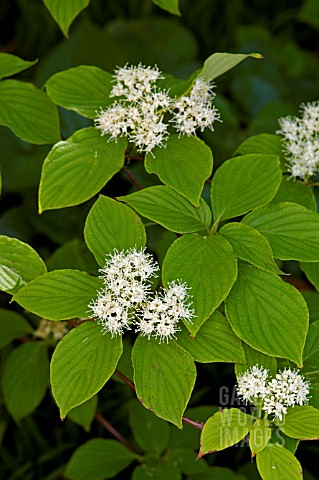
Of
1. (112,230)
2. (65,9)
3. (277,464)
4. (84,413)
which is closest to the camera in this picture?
(277,464)

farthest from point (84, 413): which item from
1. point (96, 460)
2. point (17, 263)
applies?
point (17, 263)

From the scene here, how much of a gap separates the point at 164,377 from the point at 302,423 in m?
0.20

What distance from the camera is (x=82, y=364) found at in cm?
87

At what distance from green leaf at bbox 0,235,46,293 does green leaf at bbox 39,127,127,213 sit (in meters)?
0.07

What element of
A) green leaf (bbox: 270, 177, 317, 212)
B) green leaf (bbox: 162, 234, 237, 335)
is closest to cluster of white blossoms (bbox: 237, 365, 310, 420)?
green leaf (bbox: 162, 234, 237, 335)

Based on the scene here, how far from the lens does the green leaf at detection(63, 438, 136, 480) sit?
4.41 ft

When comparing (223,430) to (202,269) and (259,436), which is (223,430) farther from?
(202,269)

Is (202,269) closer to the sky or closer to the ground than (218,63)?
closer to the ground

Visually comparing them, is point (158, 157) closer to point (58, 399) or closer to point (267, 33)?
point (58, 399)

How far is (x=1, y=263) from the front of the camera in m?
0.97

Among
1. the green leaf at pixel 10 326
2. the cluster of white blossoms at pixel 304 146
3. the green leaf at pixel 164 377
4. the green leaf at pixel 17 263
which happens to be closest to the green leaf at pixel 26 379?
the green leaf at pixel 10 326

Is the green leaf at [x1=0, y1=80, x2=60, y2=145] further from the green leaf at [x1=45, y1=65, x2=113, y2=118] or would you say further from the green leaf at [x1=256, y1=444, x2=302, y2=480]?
the green leaf at [x1=256, y1=444, x2=302, y2=480]

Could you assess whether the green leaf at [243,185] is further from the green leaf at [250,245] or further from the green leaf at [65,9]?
the green leaf at [65,9]

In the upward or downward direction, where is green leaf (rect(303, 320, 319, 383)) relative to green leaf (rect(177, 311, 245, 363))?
downward
